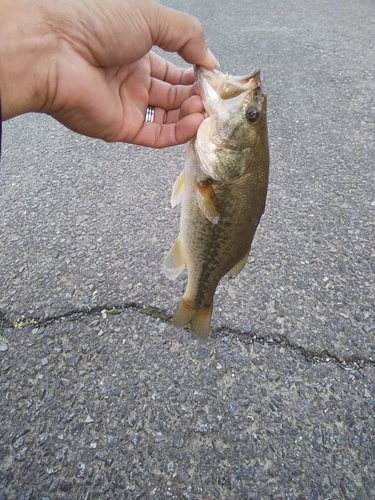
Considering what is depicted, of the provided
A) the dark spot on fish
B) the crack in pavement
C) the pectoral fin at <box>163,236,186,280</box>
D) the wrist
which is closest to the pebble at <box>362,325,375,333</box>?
the crack in pavement

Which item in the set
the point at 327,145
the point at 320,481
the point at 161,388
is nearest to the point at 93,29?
the point at 161,388

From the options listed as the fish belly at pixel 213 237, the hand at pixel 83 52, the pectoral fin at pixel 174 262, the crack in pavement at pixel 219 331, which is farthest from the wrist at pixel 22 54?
the crack in pavement at pixel 219 331

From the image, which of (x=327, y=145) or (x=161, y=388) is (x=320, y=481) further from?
(x=327, y=145)

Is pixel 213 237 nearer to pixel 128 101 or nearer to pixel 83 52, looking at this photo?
pixel 128 101

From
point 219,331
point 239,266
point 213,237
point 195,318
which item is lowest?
point 219,331

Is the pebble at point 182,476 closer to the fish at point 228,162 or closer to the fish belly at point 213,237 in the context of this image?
the fish belly at point 213,237

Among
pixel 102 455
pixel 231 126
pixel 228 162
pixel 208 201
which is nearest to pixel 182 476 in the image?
pixel 102 455
